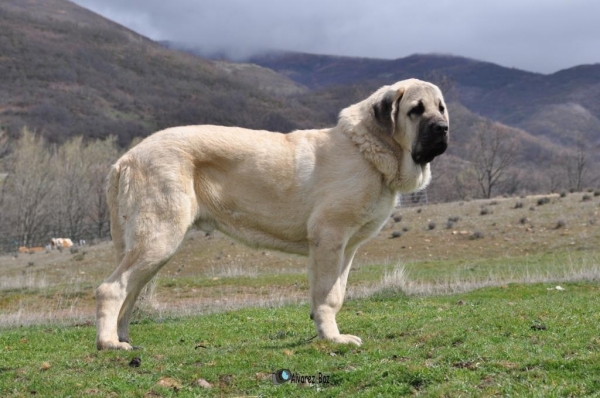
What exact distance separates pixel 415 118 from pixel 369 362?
9.12ft

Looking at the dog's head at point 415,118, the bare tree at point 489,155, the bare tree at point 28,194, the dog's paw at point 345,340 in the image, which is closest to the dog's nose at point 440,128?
the dog's head at point 415,118

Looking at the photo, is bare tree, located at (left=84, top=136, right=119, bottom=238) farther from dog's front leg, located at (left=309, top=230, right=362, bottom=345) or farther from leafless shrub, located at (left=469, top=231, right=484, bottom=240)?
dog's front leg, located at (left=309, top=230, right=362, bottom=345)

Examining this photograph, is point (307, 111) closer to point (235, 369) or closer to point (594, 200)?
point (594, 200)

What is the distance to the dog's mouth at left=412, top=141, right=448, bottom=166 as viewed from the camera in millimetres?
7367

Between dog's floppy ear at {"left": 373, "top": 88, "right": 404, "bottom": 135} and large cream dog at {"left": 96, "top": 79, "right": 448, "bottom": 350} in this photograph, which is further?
dog's floppy ear at {"left": 373, "top": 88, "right": 404, "bottom": 135}

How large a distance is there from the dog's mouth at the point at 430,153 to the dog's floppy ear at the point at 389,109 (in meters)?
0.41

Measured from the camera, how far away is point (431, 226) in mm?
35906

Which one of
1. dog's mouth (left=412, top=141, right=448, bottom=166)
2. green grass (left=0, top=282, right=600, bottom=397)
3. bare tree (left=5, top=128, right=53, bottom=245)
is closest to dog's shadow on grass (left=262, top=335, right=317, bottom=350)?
green grass (left=0, top=282, right=600, bottom=397)

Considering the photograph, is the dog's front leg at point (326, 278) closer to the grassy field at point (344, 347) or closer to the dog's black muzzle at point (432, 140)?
the grassy field at point (344, 347)

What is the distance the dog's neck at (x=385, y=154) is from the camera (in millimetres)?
7621

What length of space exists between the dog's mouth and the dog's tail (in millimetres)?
3309

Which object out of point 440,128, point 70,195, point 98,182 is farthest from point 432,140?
point 98,182

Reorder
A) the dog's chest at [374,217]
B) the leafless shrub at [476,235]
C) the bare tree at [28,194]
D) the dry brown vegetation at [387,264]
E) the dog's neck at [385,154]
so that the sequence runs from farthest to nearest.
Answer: the bare tree at [28,194] < the leafless shrub at [476,235] < the dry brown vegetation at [387,264] < the dog's neck at [385,154] < the dog's chest at [374,217]

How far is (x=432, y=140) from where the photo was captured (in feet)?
24.1
